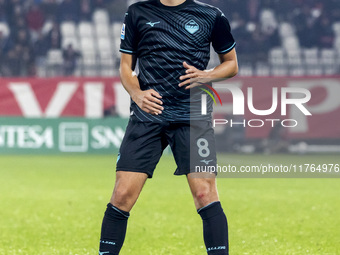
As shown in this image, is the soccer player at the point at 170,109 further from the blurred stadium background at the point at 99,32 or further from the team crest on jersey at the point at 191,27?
the blurred stadium background at the point at 99,32

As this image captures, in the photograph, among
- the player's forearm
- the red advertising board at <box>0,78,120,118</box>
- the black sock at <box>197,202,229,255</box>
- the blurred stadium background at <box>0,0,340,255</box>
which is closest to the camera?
the black sock at <box>197,202,229,255</box>

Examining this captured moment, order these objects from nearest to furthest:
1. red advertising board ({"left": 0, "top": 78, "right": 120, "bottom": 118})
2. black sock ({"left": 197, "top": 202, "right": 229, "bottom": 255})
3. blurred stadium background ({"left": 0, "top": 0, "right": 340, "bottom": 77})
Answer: black sock ({"left": 197, "top": 202, "right": 229, "bottom": 255})
red advertising board ({"left": 0, "top": 78, "right": 120, "bottom": 118})
blurred stadium background ({"left": 0, "top": 0, "right": 340, "bottom": 77})

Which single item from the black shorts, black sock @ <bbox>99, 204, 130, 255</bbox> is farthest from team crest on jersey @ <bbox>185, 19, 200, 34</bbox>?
black sock @ <bbox>99, 204, 130, 255</bbox>

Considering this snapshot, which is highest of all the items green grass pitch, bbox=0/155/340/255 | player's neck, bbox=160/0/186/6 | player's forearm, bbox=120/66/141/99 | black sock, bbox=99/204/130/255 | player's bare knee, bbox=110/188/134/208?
player's neck, bbox=160/0/186/6

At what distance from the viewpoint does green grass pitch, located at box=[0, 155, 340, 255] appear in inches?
211

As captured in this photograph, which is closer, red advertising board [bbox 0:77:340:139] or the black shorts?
the black shorts

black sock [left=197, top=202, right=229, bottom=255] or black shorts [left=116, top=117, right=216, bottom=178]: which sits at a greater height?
black shorts [left=116, top=117, right=216, bottom=178]

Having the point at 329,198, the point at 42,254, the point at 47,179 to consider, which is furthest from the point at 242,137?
the point at 42,254

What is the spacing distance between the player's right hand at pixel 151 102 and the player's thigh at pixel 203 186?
418 mm

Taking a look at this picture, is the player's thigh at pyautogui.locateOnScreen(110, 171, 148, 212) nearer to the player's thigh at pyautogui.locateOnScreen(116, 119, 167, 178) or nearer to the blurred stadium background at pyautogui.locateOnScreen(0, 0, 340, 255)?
the player's thigh at pyautogui.locateOnScreen(116, 119, 167, 178)

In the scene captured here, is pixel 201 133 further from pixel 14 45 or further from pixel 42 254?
pixel 14 45

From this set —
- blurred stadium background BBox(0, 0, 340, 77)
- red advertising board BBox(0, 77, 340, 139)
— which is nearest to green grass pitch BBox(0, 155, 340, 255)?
red advertising board BBox(0, 77, 340, 139)

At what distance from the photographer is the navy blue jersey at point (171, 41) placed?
149 inches

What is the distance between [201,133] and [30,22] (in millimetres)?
17213
